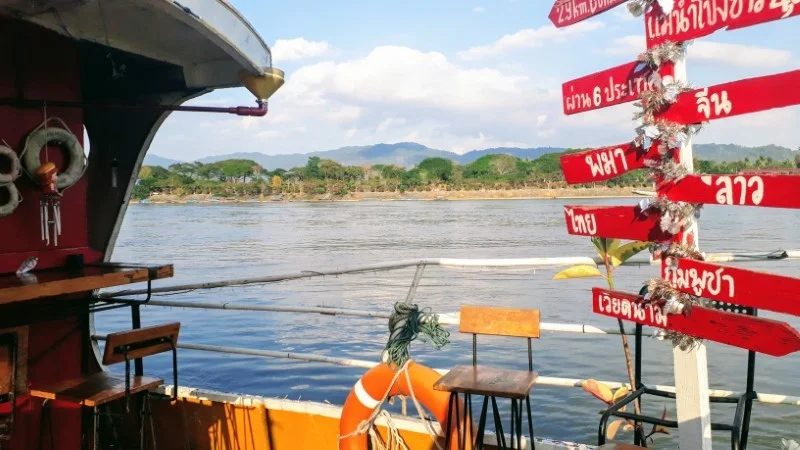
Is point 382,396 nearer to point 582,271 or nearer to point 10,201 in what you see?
point 582,271

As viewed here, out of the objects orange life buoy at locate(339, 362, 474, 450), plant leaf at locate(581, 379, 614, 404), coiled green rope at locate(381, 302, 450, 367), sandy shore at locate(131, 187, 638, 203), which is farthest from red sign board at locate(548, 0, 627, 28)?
sandy shore at locate(131, 187, 638, 203)

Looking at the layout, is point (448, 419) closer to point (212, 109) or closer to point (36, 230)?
point (212, 109)

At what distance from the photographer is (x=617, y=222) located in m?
2.73

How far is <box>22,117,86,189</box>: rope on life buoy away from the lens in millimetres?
3135

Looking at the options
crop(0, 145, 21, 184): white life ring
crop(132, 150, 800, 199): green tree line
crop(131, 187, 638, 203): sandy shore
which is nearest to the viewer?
crop(0, 145, 21, 184): white life ring

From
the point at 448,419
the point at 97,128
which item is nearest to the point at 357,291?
the point at 97,128

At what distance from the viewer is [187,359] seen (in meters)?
10.9

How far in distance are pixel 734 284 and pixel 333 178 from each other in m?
89.8

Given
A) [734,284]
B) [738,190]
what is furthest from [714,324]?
[738,190]

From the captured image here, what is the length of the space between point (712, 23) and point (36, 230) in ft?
10.3

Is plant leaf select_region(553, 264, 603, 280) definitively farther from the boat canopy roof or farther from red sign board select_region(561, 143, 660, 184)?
the boat canopy roof

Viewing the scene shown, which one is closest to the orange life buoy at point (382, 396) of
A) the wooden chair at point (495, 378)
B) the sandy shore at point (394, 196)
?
the wooden chair at point (495, 378)

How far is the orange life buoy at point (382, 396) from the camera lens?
2898mm

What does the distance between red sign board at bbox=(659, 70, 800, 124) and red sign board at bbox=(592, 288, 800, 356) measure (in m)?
0.72
